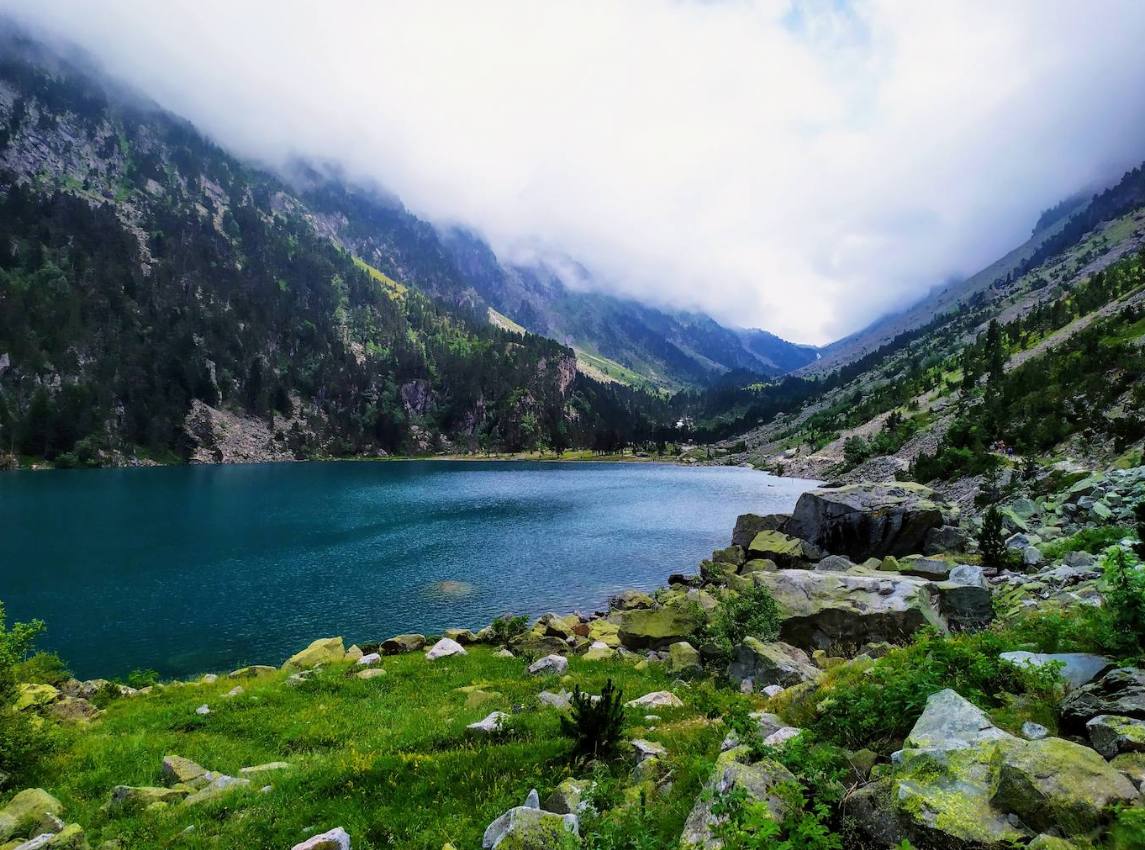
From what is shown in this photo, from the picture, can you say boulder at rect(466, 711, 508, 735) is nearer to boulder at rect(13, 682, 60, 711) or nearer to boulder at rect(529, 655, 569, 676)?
boulder at rect(529, 655, 569, 676)

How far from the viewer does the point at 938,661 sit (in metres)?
9.84

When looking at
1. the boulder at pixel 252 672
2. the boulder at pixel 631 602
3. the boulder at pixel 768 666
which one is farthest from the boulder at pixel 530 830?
the boulder at pixel 631 602

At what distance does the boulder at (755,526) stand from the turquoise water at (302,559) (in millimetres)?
5735

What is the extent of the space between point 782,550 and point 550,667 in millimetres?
34819

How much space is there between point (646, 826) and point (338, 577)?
166 feet

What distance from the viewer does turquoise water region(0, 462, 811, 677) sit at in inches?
1543

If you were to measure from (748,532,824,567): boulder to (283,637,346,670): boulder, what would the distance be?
1487 inches

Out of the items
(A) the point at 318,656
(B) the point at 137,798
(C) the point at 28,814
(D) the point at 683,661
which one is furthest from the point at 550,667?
(C) the point at 28,814

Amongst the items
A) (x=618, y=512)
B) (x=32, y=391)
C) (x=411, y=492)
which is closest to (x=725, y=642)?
(x=618, y=512)

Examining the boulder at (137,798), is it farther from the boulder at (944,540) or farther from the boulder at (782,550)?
the boulder at (782,550)

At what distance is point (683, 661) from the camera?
22969mm

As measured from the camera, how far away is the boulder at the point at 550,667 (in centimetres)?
2340

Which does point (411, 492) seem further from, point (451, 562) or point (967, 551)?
point (967, 551)

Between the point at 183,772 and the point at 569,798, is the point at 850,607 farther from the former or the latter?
the point at 183,772
